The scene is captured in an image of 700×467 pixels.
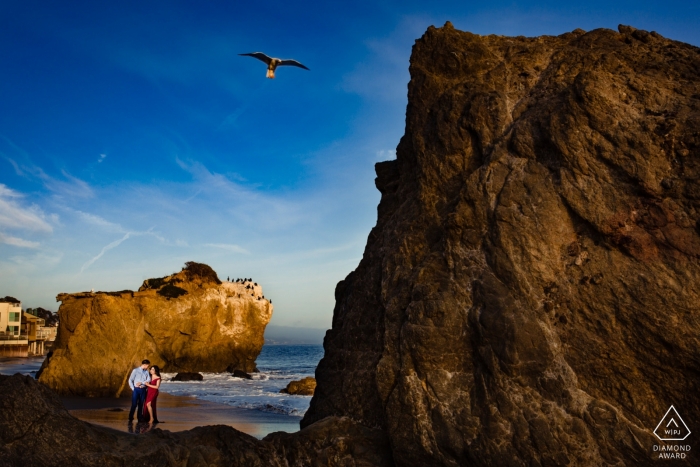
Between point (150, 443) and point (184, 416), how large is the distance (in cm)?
1126

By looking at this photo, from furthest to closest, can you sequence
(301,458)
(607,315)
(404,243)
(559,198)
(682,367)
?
(404,243)
(301,458)
(559,198)
(607,315)
(682,367)

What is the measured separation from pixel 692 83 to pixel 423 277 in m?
5.15

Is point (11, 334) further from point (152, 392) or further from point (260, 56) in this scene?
point (260, 56)

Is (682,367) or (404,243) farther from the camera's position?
(404,243)

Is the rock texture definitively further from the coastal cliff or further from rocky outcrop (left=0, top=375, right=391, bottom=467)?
rocky outcrop (left=0, top=375, right=391, bottom=467)

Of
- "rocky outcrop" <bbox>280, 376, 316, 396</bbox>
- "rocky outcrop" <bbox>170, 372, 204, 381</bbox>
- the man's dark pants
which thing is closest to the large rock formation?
"rocky outcrop" <bbox>170, 372, 204, 381</bbox>

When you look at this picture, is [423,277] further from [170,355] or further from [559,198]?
[170,355]

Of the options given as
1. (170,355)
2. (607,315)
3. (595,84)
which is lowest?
(170,355)

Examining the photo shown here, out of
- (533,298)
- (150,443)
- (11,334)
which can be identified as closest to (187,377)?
(150,443)

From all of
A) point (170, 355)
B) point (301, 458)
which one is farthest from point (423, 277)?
point (170, 355)

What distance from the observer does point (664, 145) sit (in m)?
8.16

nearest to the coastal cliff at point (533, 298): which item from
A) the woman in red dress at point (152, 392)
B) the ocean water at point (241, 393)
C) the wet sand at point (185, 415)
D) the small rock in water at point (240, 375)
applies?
the woman in red dress at point (152, 392)

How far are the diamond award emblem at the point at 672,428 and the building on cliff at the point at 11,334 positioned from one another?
246 ft

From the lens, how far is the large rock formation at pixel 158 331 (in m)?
25.0
